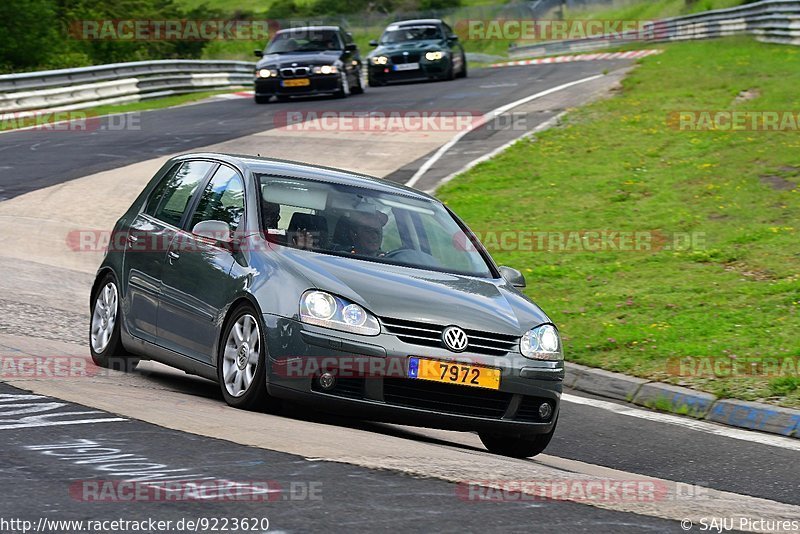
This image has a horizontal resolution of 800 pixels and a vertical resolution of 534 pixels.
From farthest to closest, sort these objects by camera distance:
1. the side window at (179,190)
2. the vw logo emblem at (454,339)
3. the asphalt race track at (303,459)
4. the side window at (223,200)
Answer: the side window at (179,190)
the side window at (223,200)
the vw logo emblem at (454,339)
the asphalt race track at (303,459)

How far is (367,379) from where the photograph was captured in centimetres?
773

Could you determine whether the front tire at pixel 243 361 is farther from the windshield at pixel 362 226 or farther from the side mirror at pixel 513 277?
the side mirror at pixel 513 277

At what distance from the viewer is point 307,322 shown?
25.4 ft

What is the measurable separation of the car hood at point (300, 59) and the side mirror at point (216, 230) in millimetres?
→ 23840

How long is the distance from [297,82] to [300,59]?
25.6 inches

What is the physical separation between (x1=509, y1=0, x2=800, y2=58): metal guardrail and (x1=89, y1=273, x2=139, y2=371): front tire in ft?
96.7

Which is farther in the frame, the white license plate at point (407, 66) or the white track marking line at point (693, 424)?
the white license plate at point (407, 66)

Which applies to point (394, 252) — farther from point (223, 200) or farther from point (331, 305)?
point (223, 200)

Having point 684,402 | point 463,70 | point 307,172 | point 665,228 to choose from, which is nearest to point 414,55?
point 463,70

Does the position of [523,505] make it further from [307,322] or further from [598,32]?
[598,32]

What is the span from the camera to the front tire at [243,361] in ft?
26.0

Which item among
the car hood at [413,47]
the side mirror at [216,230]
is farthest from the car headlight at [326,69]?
the side mirror at [216,230]

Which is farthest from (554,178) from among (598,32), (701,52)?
(598,32)

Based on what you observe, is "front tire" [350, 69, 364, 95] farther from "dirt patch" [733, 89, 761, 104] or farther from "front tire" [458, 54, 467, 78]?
"dirt patch" [733, 89, 761, 104]
